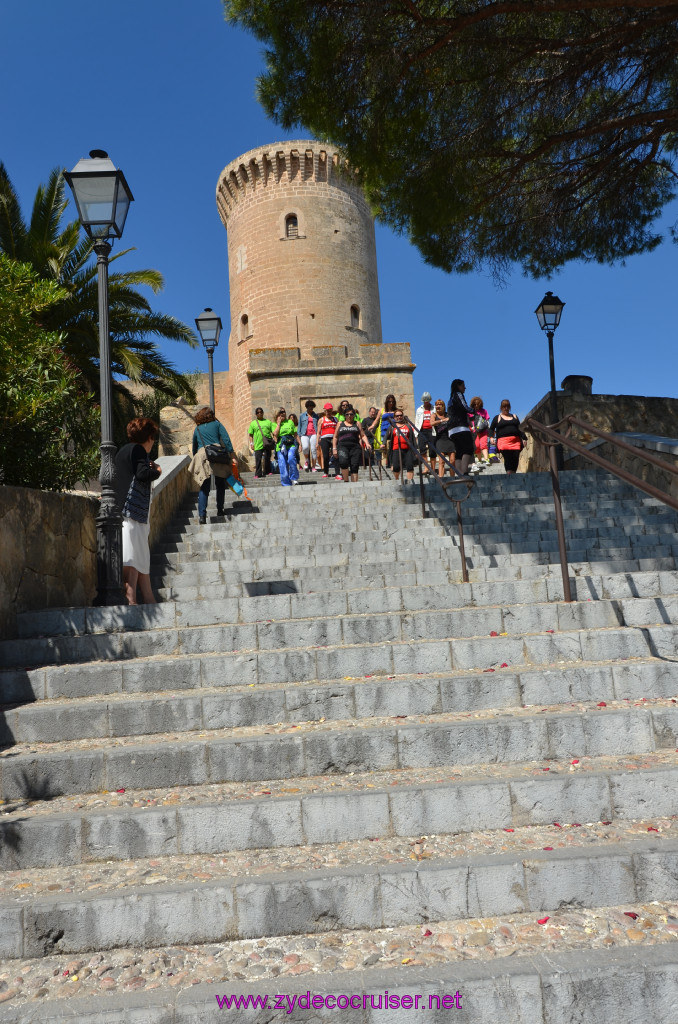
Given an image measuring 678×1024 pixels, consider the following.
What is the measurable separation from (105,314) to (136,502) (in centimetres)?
164

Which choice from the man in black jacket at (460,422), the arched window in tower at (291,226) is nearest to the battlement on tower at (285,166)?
the arched window in tower at (291,226)

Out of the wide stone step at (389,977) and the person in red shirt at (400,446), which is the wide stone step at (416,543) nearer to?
the person in red shirt at (400,446)

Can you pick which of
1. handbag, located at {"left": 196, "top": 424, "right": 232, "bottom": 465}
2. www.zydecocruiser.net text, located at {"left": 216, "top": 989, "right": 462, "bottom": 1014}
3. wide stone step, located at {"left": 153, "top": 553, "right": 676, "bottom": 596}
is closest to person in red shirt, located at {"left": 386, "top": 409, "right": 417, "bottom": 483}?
handbag, located at {"left": 196, "top": 424, "right": 232, "bottom": 465}

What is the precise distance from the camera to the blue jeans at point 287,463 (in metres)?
12.9

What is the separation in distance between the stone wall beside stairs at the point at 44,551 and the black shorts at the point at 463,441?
4722mm

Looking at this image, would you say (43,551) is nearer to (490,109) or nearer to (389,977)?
(389,977)

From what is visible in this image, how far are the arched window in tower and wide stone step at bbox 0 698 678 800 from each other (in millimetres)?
26127

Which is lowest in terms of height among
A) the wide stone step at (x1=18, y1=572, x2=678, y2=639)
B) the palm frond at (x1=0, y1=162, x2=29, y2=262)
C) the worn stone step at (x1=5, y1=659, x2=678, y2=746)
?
the worn stone step at (x1=5, y1=659, x2=678, y2=746)

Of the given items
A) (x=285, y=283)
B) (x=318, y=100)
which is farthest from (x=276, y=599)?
(x=285, y=283)

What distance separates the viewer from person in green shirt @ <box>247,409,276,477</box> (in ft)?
47.6

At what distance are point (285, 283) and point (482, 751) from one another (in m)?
25.4

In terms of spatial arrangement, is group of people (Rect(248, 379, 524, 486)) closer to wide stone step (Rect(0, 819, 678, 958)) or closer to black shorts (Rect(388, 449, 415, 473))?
black shorts (Rect(388, 449, 415, 473))

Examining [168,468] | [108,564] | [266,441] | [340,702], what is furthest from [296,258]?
[340,702]

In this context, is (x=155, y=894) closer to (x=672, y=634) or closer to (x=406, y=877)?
(x=406, y=877)
